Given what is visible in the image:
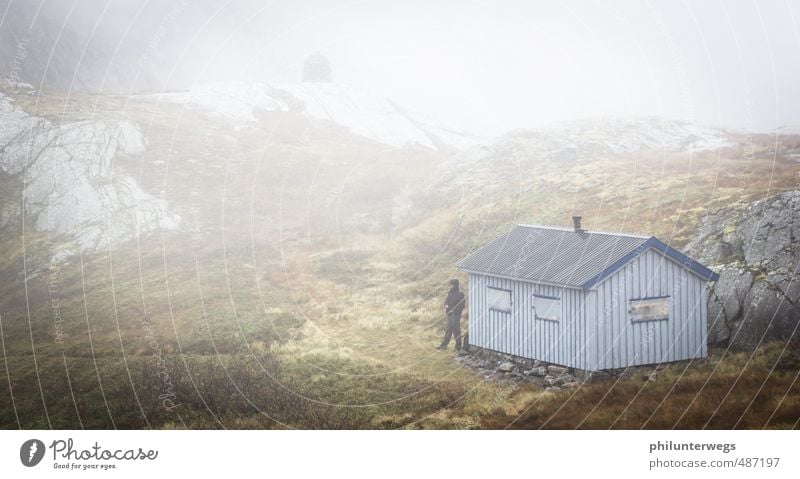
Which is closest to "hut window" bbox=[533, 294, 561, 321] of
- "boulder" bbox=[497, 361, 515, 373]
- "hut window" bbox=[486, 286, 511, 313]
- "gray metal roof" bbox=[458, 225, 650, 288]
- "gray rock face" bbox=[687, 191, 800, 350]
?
"gray metal roof" bbox=[458, 225, 650, 288]

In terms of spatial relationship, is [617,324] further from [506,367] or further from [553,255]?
[506,367]

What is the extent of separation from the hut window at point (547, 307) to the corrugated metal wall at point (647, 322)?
33.9 inches

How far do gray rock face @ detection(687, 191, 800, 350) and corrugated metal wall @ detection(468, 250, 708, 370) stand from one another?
2.32ft

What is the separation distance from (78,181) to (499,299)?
1023 inches

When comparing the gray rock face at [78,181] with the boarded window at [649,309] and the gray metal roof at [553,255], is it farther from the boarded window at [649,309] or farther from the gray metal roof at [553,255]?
the boarded window at [649,309]

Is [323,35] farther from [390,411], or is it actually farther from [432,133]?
[390,411]

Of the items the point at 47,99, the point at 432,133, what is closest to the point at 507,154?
the point at 432,133

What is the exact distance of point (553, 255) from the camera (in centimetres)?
1806

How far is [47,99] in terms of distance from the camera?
139 feet

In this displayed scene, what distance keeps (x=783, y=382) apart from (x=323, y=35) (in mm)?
44519

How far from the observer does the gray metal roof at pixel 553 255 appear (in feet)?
55.0

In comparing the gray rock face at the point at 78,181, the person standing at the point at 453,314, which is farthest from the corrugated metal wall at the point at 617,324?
the gray rock face at the point at 78,181

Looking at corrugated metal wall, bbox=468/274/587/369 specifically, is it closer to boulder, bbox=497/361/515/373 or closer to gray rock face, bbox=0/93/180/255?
boulder, bbox=497/361/515/373

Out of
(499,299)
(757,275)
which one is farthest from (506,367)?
(757,275)
